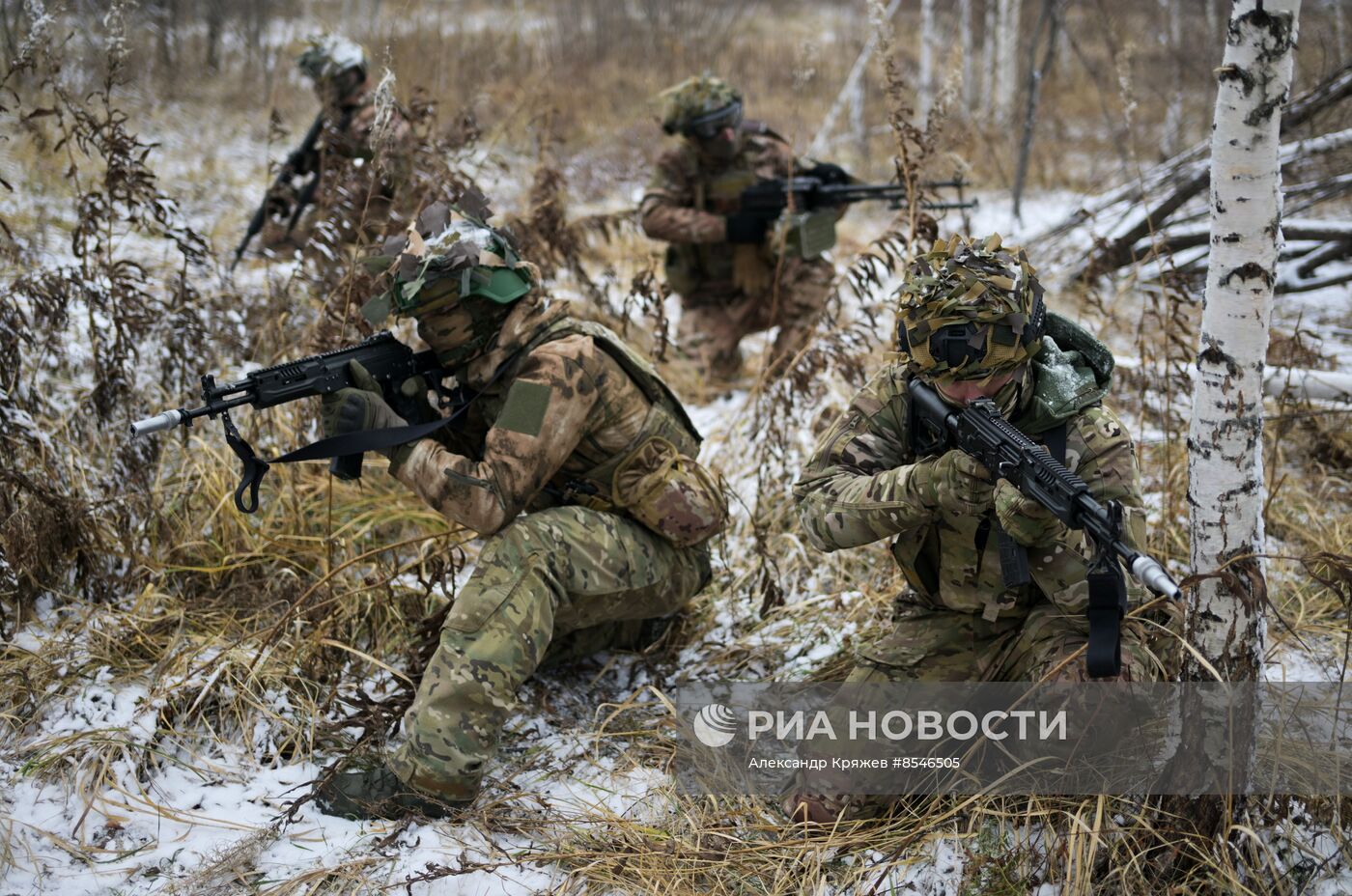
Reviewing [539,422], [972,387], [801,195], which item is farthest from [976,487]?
[801,195]

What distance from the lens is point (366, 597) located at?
11.3ft

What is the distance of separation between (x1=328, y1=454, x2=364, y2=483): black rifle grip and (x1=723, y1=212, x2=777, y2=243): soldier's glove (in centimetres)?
327

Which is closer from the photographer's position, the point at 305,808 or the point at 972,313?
the point at 972,313

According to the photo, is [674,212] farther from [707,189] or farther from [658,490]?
[658,490]

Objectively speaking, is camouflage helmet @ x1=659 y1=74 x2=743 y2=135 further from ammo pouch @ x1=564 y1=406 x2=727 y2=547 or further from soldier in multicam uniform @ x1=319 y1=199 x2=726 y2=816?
ammo pouch @ x1=564 y1=406 x2=727 y2=547

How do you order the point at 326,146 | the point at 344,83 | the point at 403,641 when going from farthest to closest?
the point at 344,83 → the point at 326,146 → the point at 403,641

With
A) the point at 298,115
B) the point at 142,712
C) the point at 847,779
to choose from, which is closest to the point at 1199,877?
the point at 847,779

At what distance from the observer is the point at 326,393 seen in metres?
2.91

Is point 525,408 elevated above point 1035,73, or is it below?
below

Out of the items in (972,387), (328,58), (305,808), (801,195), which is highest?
(328,58)

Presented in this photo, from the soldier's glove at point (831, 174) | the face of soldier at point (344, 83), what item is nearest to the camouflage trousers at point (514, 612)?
the soldier's glove at point (831, 174)

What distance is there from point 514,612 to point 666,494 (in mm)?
604

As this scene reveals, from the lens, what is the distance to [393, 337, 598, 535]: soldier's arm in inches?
114

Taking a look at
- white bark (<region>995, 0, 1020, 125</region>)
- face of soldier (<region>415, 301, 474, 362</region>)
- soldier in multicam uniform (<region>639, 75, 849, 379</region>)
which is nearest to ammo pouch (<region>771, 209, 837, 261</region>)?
soldier in multicam uniform (<region>639, 75, 849, 379</region>)
